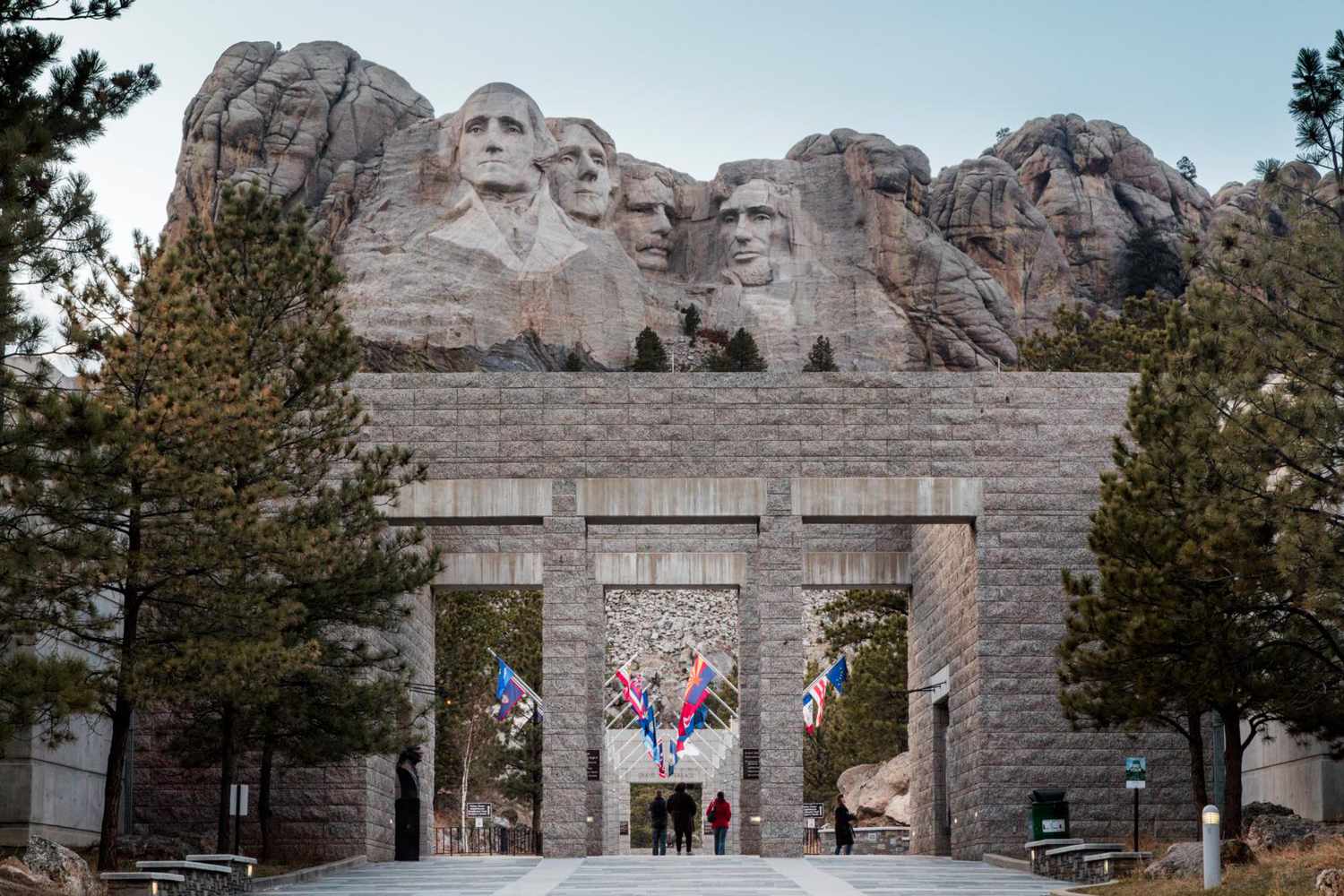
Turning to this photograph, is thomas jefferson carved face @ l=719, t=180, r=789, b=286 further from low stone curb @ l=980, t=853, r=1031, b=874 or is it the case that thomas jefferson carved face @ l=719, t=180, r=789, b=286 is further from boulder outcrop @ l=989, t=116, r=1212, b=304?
low stone curb @ l=980, t=853, r=1031, b=874

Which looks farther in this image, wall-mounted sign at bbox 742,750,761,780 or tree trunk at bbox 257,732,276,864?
wall-mounted sign at bbox 742,750,761,780

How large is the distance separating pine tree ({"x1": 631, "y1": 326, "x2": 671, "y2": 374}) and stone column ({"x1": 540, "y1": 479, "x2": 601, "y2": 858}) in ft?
137

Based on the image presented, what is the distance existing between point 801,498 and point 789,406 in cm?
133

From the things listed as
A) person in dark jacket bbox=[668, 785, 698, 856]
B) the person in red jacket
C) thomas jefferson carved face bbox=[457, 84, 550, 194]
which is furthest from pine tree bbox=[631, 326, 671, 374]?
person in dark jacket bbox=[668, 785, 698, 856]

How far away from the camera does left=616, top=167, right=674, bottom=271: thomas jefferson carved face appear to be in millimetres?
86312

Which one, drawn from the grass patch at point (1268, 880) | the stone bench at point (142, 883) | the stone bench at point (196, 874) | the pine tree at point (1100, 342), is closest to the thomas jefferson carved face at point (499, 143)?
the pine tree at point (1100, 342)

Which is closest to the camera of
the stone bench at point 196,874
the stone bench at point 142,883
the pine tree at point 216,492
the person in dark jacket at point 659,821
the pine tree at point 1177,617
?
the stone bench at point 142,883

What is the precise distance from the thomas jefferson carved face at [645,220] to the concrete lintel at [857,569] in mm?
56476

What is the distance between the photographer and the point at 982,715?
24391 mm

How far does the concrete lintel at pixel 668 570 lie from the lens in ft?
102

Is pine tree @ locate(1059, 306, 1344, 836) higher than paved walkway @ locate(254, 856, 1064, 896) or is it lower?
higher

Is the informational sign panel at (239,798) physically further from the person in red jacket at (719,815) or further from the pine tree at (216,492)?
the person in red jacket at (719,815)

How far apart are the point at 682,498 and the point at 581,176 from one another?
59830 mm

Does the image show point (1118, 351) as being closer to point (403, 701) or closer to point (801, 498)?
point (801, 498)
